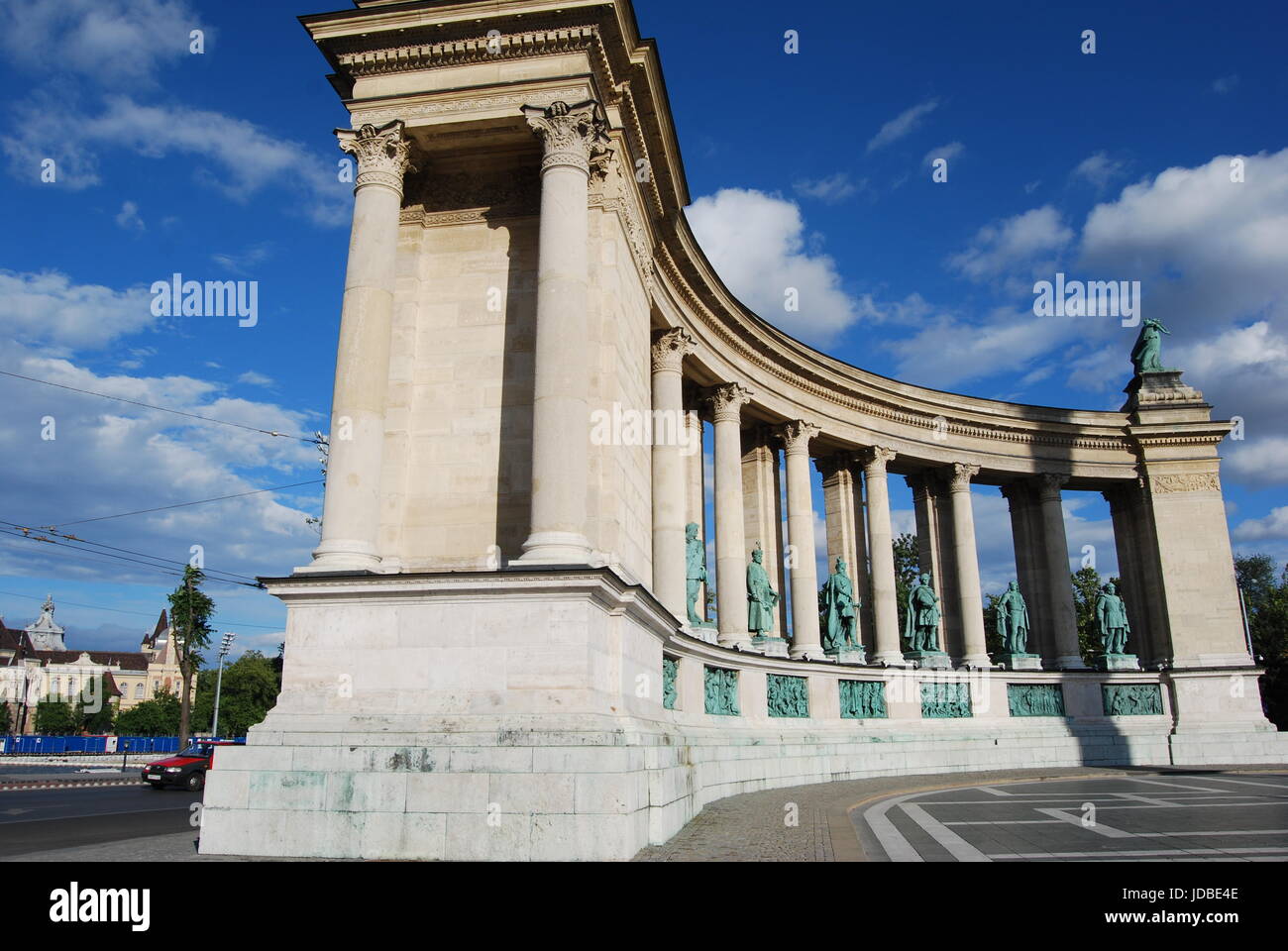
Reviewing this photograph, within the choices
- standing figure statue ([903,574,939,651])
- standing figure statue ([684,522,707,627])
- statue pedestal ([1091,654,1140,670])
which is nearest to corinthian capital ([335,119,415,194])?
standing figure statue ([684,522,707,627])

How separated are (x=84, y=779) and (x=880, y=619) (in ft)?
139

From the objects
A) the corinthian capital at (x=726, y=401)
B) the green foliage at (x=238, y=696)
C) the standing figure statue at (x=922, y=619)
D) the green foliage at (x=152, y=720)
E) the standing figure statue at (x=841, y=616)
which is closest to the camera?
the corinthian capital at (x=726, y=401)

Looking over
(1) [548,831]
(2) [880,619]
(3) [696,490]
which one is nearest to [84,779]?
(3) [696,490]

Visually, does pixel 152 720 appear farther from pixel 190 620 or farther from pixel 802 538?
pixel 802 538

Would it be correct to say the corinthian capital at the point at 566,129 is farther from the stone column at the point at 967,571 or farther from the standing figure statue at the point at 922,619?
the stone column at the point at 967,571

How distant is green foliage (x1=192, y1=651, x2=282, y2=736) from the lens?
141550 mm

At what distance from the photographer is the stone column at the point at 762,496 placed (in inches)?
1673

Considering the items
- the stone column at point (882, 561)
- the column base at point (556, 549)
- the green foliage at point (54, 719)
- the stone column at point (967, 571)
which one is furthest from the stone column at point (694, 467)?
the green foliage at point (54, 719)

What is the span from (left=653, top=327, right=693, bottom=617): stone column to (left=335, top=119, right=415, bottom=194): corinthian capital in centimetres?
1172

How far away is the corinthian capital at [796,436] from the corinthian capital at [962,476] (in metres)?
10.1

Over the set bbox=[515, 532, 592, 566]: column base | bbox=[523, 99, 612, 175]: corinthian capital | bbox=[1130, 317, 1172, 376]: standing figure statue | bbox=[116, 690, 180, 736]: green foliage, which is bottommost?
bbox=[116, 690, 180, 736]: green foliage

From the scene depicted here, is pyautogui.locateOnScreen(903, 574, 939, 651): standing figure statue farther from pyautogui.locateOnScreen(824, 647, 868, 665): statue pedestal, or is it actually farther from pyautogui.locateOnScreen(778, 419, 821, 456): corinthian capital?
pyautogui.locateOnScreen(778, 419, 821, 456): corinthian capital
